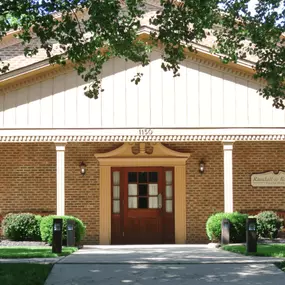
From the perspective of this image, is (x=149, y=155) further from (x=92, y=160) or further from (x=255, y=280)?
(x=255, y=280)

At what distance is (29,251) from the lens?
54.4 feet

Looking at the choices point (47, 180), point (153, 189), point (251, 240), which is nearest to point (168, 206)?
point (153, 189)

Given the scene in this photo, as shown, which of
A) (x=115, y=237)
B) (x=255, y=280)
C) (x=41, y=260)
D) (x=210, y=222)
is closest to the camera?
(x=255, y=280)

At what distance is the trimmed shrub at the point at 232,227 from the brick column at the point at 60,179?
13.6ft

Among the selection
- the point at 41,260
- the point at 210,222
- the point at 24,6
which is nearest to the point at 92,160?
the point at 210,222

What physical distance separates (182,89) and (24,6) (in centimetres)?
844

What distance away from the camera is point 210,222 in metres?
19.5

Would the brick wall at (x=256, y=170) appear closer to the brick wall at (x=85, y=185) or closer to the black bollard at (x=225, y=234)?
the black bollard at (x=225, y=234)

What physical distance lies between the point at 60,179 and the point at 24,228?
1.76m

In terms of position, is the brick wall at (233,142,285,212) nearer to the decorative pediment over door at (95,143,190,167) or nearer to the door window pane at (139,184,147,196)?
the decorative pediment over door at (95,143,190,167)

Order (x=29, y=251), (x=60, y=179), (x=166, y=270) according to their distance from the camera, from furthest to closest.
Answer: (x=60, y=179) < (x=29, y=251) < (x=166, y=270)

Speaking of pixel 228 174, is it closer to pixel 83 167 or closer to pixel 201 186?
pixel 201 186

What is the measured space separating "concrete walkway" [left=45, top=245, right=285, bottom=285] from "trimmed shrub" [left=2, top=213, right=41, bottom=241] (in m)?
4.64

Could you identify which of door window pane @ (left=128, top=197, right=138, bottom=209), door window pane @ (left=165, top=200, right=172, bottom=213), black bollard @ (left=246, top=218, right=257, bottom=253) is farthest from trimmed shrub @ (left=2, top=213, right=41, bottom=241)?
black bollard @ (left=246, top=218, right=257, bottom=253)
